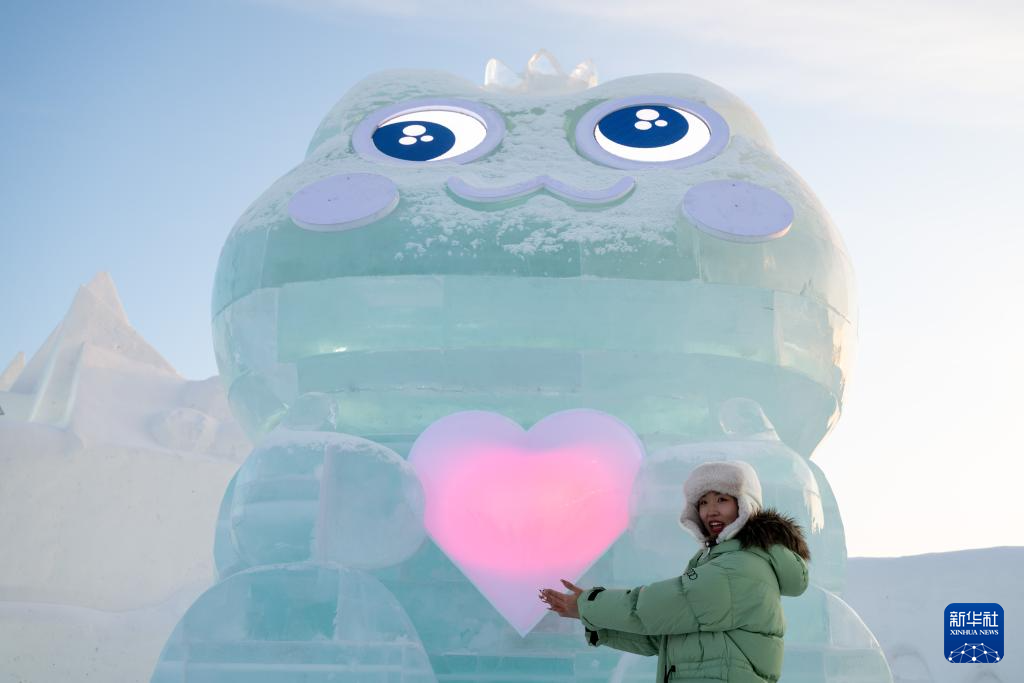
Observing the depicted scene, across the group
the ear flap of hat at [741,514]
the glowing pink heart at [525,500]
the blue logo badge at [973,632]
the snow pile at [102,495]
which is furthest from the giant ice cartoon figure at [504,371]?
the blue logo badge at [973,632]

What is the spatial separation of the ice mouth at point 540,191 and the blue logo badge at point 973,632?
468 cm

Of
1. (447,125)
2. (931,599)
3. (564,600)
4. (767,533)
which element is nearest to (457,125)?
A: (447,125)

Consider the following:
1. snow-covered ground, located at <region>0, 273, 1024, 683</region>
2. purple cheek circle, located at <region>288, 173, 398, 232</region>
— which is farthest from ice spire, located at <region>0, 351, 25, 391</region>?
purple cheek circle, located at <region>288, 173, 398, 232</region>

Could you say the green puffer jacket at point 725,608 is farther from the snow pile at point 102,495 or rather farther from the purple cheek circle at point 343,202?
the snow pile at point 102,495

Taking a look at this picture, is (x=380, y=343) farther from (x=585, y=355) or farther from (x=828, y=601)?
(x=828, y=601)

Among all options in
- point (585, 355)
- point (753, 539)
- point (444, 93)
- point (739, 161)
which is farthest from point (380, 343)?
point (753, 539)

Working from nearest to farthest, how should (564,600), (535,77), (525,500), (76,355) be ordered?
(564,600)
(525,500)
(535,77)
(76,355)

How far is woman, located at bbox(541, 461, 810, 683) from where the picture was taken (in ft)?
6.73

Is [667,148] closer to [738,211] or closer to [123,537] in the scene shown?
[738,211]

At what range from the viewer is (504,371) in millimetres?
3840

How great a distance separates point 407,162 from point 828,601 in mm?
2103

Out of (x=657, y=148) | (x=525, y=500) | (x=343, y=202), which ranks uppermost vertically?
(x=343, y=202)

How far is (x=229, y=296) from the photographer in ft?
13.8

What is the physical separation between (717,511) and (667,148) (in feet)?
7.60
